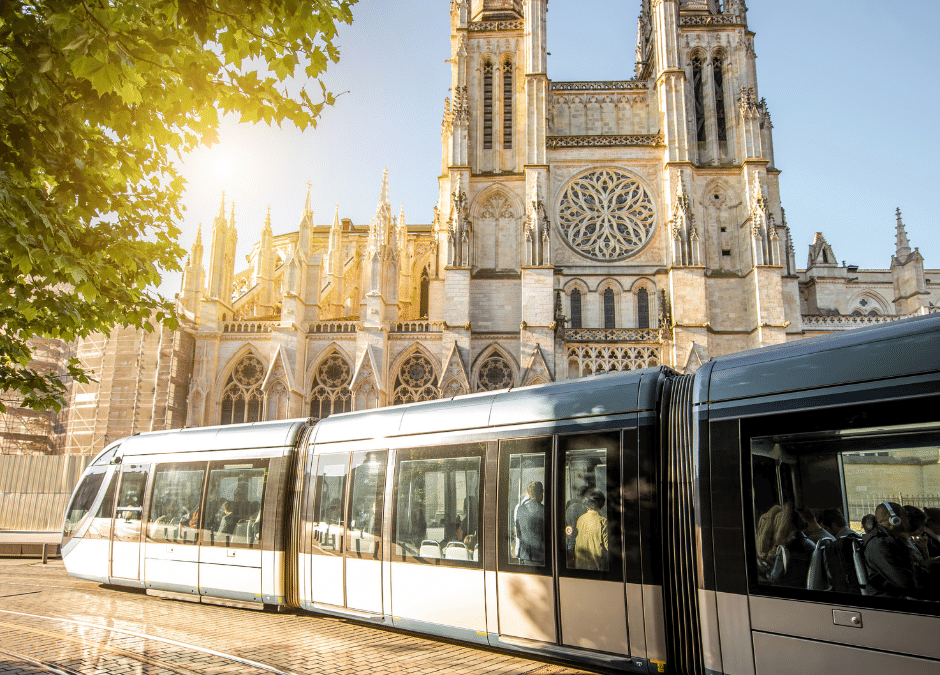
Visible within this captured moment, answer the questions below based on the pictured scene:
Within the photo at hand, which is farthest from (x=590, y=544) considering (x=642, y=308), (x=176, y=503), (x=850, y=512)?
(x=642, y=308)

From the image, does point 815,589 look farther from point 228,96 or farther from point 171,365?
point 171,365

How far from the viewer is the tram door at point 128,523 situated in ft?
31.5

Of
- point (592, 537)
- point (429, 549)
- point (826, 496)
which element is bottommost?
point (429, 549)

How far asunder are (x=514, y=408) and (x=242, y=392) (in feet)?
65.0

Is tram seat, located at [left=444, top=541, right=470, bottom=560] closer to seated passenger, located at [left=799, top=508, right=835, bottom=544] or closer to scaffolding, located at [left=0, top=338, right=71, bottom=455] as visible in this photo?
seated passenger, located at [left=799, top=508, right=835, bottom=544]

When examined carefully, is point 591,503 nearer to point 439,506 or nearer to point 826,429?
point 439,506

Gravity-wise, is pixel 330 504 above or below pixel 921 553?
above

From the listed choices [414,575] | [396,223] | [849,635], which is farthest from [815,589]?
[396,223]

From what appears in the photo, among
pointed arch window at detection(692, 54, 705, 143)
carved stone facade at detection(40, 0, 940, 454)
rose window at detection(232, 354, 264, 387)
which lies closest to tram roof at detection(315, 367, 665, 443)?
carved stone facade at detection(40, 0, 940, 454)

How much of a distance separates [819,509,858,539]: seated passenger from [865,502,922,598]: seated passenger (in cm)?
13

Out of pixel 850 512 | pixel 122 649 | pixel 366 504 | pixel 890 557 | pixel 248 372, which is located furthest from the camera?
pixel 248 372

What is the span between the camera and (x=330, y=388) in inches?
953

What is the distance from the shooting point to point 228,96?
4.85m

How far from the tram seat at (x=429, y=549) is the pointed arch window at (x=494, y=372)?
17399mm
